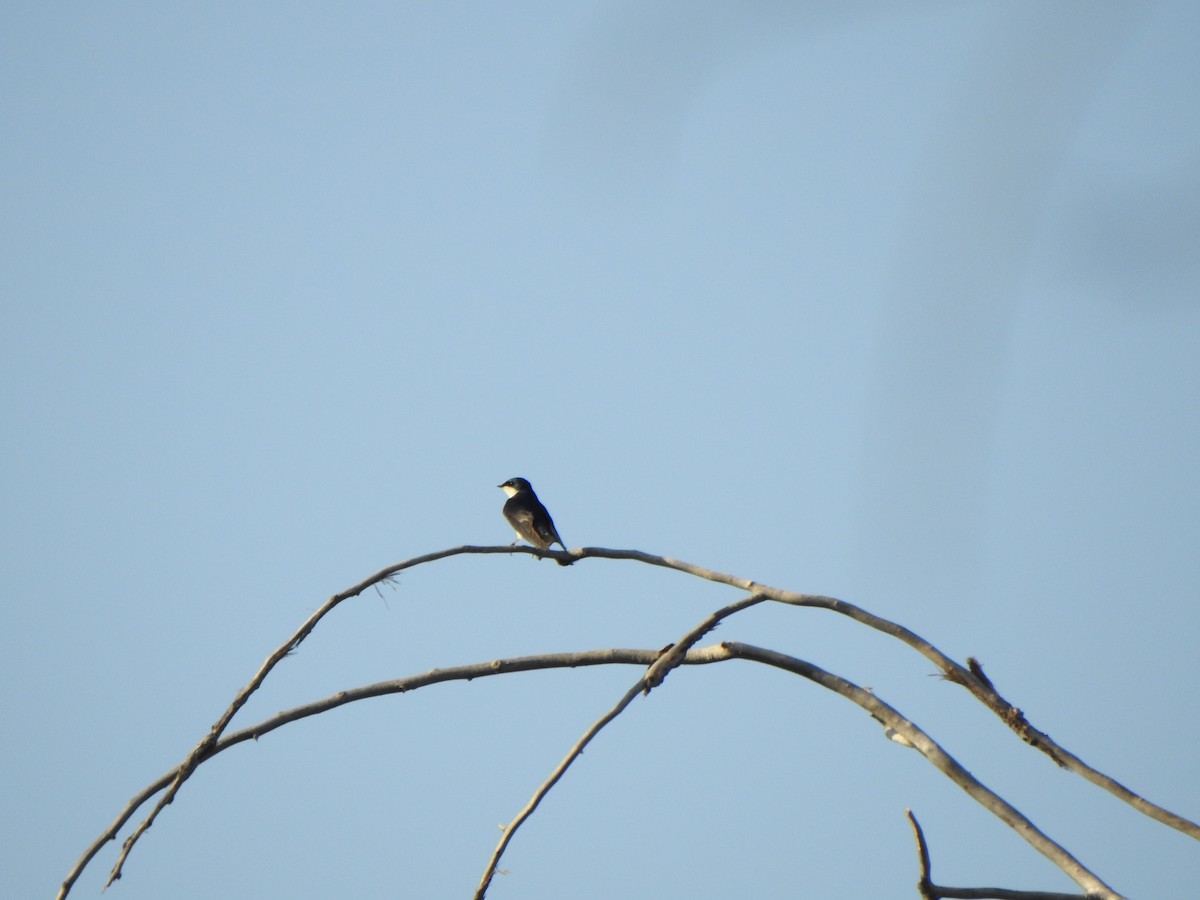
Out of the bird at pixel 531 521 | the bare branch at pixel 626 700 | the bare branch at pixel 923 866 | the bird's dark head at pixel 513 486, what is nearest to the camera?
the bare branch at pixel 923 866

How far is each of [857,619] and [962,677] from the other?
453mm

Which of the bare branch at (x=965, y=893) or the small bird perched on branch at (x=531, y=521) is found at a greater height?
the small bird perched on branch at (x=531, y=521)

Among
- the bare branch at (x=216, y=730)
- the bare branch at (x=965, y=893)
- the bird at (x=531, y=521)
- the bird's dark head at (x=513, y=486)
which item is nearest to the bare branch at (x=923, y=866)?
the bare branch at (x=965, y=893)

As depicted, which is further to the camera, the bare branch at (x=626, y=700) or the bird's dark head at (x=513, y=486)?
the bird's dark head at (x=513, y=486)

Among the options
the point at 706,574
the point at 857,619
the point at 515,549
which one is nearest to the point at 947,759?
the point at 857,619

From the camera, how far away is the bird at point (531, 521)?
1376cm

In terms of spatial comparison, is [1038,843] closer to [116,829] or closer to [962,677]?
[962,677]

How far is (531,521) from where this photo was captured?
13.9 meters

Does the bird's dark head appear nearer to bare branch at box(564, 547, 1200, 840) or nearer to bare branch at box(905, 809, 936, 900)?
bare branch at box(564, 547, 1200, 840)

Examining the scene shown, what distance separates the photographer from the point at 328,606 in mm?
5797

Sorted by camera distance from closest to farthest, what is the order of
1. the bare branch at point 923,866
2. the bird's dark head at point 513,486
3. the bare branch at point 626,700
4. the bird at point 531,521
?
the bare branch at point 923,866, the bare branch at point 626,700, the bird at point 531,521, the bird's dark head at point 513,486

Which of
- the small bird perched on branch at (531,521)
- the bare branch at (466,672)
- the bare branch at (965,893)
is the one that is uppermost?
the bare branch at (466,672)

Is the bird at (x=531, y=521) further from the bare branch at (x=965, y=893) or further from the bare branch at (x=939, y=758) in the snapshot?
the bare branch at (x=965, y=893)

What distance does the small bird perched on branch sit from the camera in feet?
45.1
